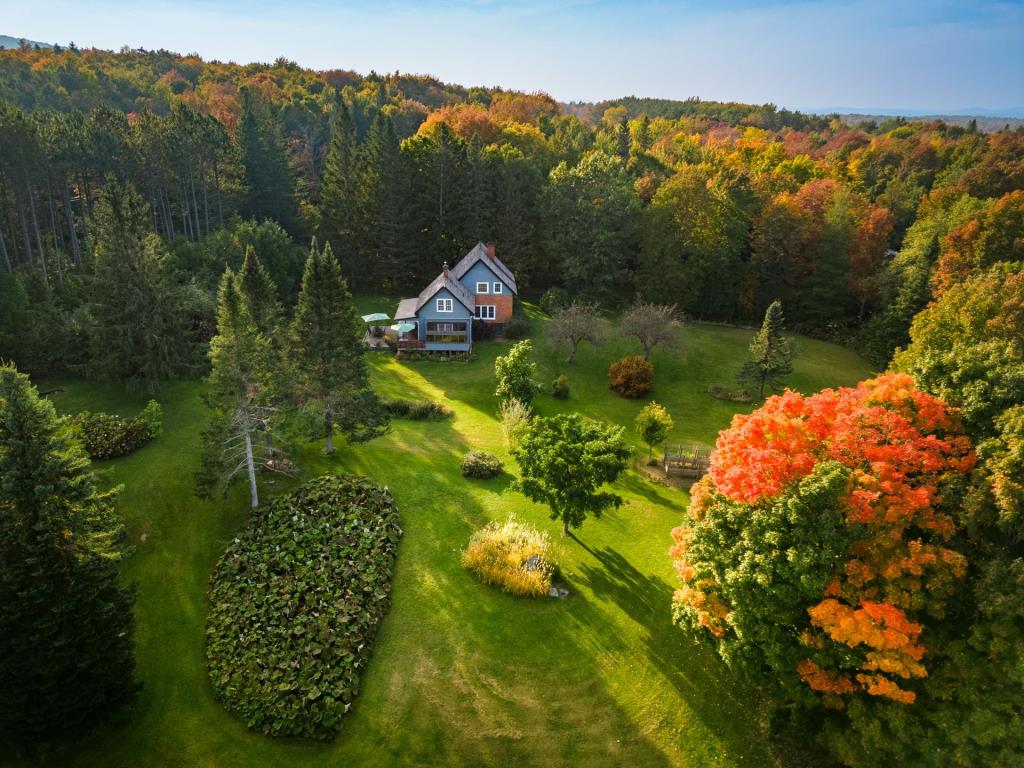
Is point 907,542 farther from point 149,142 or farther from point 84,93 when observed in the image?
point 84,93

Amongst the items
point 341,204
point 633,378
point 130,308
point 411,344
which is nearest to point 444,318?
point 411,344

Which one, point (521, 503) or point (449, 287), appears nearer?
point (521, 503)

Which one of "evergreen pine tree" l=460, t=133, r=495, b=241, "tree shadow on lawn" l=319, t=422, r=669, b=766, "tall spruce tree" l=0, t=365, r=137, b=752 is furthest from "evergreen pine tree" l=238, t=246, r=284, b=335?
"evergreen pine tree" l=460, t=133, r=495, b=241

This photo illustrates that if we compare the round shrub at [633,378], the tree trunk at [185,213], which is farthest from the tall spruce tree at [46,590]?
the tree trunk at [185,213]

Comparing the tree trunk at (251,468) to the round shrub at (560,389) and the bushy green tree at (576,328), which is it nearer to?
the round shrub at (560,389)

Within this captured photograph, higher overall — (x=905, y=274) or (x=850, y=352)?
(x=905, y=274)

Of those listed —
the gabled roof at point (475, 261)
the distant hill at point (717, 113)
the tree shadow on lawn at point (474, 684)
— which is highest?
the distant hill at point (717, 113)

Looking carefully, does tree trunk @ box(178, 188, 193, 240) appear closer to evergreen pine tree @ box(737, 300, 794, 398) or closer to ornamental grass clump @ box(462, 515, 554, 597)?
ornamental grass clump @ box(462, 515, 554, 597)

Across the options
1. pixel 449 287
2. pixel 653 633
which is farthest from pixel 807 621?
pixel 449 287
